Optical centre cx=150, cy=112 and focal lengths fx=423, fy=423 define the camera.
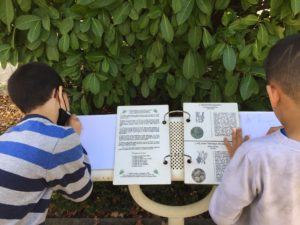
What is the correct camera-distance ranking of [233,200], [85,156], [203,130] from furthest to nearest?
[203,130] → [85,156] → [233,200]

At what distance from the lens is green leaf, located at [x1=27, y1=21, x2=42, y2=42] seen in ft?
7.46

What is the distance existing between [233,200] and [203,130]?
64 centimetres

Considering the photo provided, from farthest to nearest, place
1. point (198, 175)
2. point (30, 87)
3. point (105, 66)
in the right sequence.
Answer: point (105, 66) → point (198, 175) → point (30, 87)

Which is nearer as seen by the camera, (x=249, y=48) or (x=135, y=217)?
(x=249, y=48)

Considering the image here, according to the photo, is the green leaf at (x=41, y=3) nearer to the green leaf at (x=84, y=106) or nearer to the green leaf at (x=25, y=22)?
the green leaf at (x=25, y=22)

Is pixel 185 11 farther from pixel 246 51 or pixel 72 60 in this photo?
pixel 72 60

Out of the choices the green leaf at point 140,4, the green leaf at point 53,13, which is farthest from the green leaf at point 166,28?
the green leaf at point 53,13

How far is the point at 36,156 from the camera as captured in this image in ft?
5.67

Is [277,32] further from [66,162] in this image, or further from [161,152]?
[66,162]

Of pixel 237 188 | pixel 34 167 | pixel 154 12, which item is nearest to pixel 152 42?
pixel 154 12

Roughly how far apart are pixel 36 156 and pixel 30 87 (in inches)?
13.5

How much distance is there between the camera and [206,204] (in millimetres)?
2176

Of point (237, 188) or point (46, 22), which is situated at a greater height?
point (46, 22)

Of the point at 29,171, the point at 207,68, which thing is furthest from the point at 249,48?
the point at 29,171
